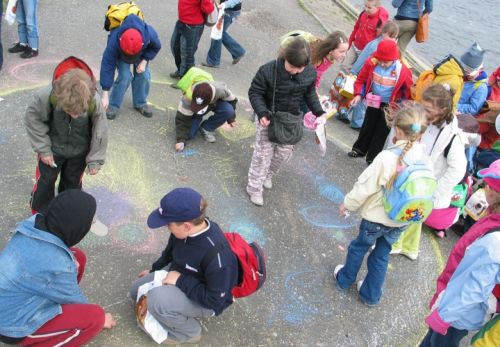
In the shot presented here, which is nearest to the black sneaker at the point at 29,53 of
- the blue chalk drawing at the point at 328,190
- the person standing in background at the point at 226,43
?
the person standing in background at the point at 226,43

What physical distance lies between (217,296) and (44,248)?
39.5 inches

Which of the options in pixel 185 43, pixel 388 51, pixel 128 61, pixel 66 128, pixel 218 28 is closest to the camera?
pixel 66 128

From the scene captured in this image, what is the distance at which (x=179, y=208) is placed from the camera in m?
2.57

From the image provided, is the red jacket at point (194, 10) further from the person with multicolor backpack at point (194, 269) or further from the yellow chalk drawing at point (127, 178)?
the person with multicolor backpack at point (194, 269)

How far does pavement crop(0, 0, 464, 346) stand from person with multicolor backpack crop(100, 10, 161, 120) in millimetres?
219

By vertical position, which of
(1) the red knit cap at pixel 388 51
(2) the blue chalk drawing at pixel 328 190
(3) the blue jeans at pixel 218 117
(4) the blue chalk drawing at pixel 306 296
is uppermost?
(1) the red knit cap at pixel 388 51

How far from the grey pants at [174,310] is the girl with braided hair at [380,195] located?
4.30ft

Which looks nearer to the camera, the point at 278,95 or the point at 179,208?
the point at 179,208

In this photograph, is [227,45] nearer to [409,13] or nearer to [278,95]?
[409,13]

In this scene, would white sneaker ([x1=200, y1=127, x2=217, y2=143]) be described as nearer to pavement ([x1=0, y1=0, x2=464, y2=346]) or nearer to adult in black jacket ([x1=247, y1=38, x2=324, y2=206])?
pavement ([x1=0, y1=0, x2=464, y2=346])

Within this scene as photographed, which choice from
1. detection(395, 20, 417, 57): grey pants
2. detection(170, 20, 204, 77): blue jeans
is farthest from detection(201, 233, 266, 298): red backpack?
detection(395, 20, 417, 57): grey pants

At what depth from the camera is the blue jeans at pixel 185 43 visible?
597cm

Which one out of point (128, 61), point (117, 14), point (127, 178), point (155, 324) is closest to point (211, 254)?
point (155, 324)

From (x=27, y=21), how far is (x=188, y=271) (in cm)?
452
